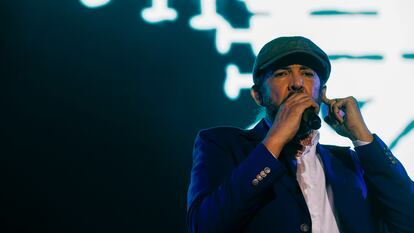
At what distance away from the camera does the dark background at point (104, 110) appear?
2031mm

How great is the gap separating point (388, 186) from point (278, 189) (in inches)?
12.6

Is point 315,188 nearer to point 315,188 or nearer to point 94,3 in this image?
point 315,188

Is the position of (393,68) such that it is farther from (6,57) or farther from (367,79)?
(6,57)

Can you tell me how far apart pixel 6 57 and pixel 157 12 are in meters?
0.60

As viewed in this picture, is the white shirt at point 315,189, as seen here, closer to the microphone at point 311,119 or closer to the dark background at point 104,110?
the microphone at point 311,119

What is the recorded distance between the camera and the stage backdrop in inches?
80.3

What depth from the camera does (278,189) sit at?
1.35 m

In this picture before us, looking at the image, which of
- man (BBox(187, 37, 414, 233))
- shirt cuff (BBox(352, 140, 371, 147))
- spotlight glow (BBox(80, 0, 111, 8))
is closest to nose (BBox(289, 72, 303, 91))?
man (BBox(187, 37, 414, 233))

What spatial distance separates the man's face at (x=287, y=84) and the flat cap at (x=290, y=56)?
0.06ft

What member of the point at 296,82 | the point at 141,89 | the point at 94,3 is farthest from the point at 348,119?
the point at 94,3

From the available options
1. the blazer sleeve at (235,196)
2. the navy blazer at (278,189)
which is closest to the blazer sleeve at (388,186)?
the navy blazer at (278,189)

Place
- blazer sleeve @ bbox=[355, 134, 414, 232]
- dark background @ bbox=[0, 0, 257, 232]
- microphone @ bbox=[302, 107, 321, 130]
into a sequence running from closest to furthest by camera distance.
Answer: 1. microphone @ bbox=[302, 107, 321, 130]
2. blazer sleeve @ bbox=[355, 134, 414, 232]
3. dark background @ bbox=[0, 0, 257, 232]

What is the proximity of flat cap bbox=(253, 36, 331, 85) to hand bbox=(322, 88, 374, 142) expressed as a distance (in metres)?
0.10

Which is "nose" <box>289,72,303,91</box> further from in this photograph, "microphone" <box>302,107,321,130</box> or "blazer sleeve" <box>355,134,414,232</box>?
"blazer sleeve" <box>355,134,414,232</box>
